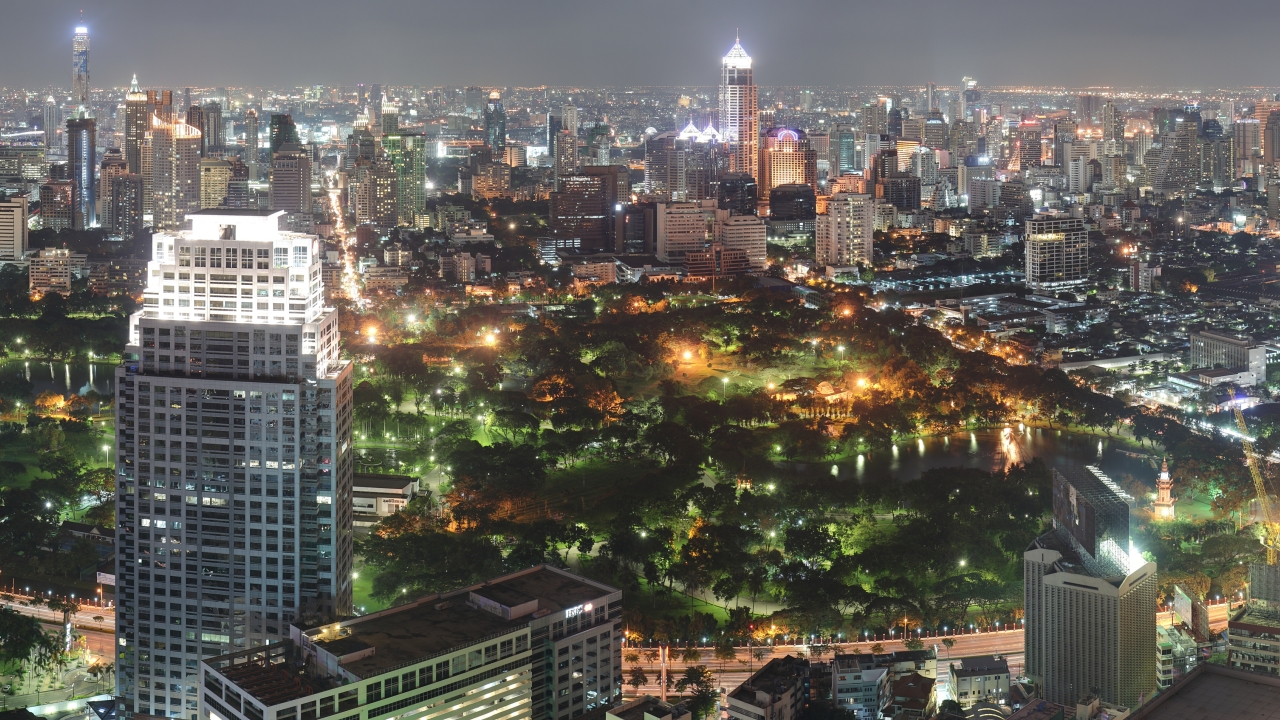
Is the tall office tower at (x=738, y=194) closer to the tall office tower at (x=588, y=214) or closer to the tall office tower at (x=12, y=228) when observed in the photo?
the tall office tower at (x=588, y=214)

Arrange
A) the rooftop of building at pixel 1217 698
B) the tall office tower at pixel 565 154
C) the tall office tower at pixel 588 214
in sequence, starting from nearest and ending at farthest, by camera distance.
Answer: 1. the rooftop of building at pixel 1217 698
2. the tall office tower at pixel 588 214
3. the tall office tower at pixel 565 154

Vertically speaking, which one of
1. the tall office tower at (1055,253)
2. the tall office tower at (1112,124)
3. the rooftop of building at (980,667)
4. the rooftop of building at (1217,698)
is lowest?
the rooftop of building at (980,667)

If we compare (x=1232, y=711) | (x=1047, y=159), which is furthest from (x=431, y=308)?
(x=1047, y=159)

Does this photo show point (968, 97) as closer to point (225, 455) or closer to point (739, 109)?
point (739, 109)

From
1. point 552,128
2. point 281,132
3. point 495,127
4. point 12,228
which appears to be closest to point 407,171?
point 281,132

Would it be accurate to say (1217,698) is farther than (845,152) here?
No

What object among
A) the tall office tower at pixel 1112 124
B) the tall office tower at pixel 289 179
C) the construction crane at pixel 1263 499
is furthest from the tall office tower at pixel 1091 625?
the tall office tower at pixel 1112 124
